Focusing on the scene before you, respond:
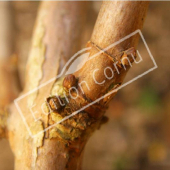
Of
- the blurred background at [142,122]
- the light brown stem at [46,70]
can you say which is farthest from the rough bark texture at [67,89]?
the blurred background at [142,122]

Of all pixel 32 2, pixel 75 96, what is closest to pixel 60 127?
pixel 75 96

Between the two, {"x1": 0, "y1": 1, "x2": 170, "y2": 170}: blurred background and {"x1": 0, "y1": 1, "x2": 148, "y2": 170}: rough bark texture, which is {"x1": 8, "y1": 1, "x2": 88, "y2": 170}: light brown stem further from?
{"x1": 0, "y1": 1, "x2": 170, "y2": 170}: blurred background

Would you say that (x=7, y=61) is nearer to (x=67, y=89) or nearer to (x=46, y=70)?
(x=46, y=70)

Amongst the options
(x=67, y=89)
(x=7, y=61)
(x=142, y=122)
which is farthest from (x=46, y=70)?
(x=142, y=122)

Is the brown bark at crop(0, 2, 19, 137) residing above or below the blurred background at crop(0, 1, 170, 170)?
above

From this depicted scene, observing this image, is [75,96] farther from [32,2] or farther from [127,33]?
[32,2]

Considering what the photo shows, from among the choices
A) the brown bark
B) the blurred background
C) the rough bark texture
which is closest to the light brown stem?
the rough bark texture
